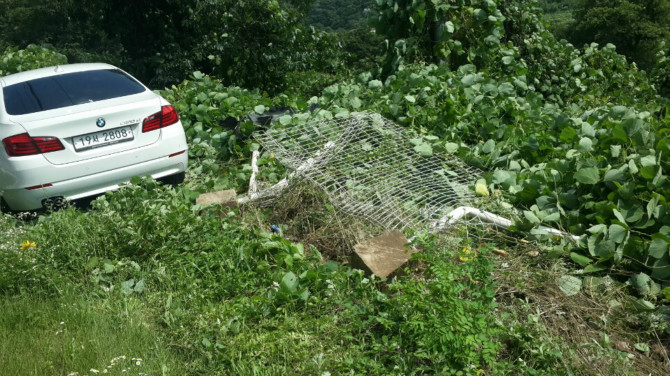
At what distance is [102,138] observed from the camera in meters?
6.24

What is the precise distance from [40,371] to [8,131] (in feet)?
9.89

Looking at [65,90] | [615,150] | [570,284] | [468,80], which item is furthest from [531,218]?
[65,90]

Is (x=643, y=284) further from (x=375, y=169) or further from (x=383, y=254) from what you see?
(x=375, y=169)

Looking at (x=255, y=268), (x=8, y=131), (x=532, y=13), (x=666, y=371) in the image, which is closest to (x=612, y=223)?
(x=666, y=371)

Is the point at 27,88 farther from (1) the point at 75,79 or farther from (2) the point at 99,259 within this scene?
(2) the point at 99,259

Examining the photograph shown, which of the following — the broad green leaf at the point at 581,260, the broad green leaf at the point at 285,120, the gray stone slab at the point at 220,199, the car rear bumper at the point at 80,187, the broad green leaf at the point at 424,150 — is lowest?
the car rear bumper at the point at 80,187

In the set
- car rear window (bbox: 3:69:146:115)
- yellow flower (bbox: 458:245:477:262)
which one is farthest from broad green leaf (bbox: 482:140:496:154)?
car rear window (bbox: 3:69:146:115)

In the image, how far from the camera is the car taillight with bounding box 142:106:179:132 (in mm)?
6504

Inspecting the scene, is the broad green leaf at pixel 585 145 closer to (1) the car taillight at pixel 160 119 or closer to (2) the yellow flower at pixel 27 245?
(1) the car taillight at pixel 160 119

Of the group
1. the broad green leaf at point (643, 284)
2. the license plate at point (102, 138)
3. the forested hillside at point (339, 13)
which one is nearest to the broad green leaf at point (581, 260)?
the broad green leaf at point (643, 284)

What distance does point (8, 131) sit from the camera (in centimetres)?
596

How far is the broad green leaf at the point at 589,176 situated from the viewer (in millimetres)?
4594

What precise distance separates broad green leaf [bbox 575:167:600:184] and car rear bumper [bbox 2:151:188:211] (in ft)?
12.6

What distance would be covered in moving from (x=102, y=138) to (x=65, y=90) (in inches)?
30.7
